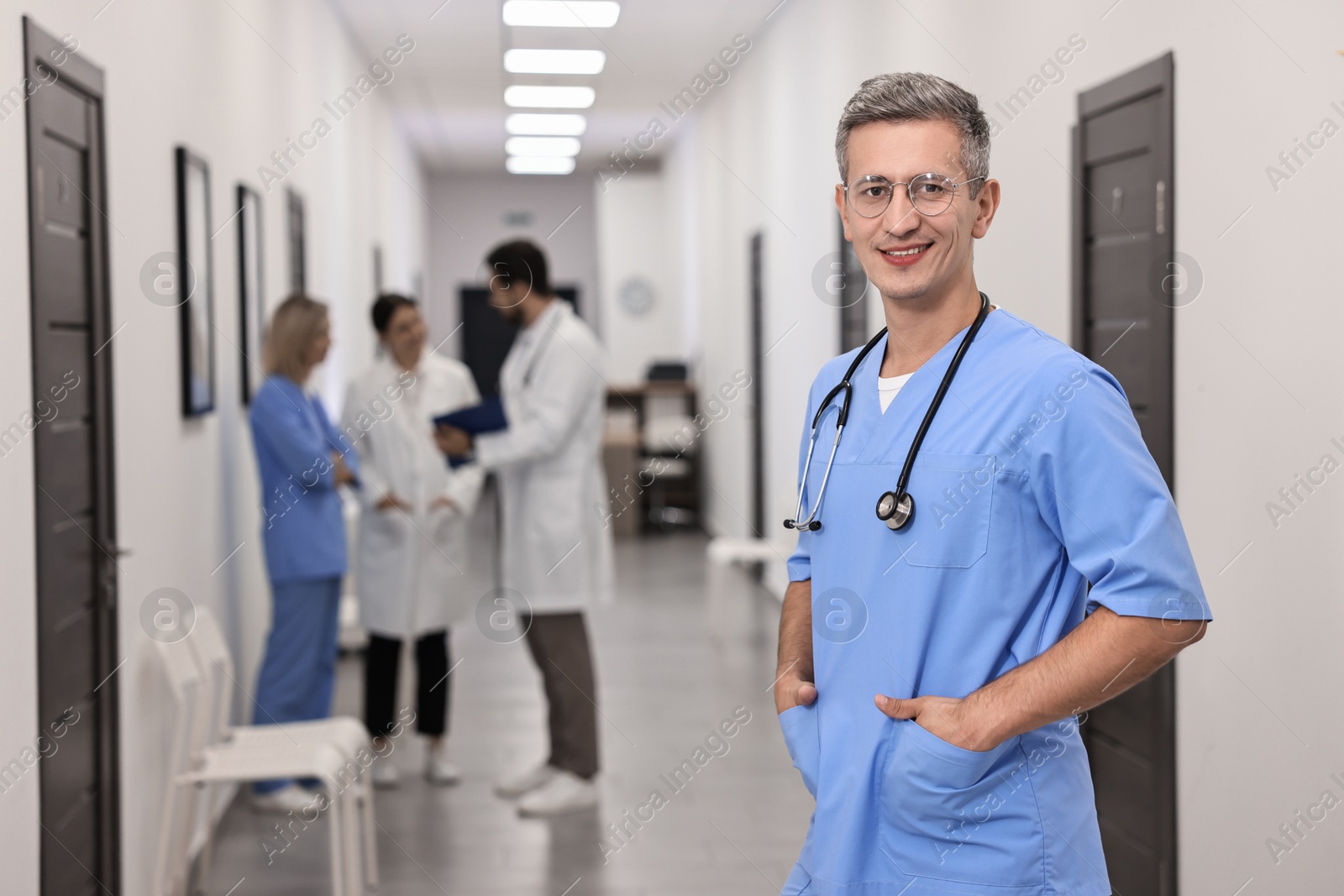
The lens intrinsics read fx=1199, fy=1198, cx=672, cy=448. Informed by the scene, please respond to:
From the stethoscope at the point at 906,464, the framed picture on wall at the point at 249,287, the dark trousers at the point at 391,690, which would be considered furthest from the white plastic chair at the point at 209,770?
the stethoscope at the point at 906,464

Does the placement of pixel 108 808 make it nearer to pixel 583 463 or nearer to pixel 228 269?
pixel 583 463

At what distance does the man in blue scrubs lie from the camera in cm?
115

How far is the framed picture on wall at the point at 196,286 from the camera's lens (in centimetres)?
334

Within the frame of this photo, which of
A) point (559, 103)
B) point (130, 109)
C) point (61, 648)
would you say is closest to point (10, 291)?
point (61, 648)

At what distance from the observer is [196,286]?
11.5 feet

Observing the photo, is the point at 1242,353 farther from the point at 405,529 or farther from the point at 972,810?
the point at 405,529

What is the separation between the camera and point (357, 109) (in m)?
7.45

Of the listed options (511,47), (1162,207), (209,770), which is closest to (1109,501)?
(1162,207)

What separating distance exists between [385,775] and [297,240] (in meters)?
2.58

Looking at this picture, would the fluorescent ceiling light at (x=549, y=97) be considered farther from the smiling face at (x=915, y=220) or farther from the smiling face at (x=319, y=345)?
the smiling face at (x=915, y=220)

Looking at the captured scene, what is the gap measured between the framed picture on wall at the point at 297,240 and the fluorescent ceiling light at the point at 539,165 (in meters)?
6.29

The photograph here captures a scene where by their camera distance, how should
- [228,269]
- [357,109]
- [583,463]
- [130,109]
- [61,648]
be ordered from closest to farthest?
1. [61,648]
2. [130,109]
3. [583,463]
4. [228,269]
5. [357,109]

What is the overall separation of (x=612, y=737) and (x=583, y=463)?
1.21 meters

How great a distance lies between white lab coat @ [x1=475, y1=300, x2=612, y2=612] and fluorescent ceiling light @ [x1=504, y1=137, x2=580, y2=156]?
704 centimetres
